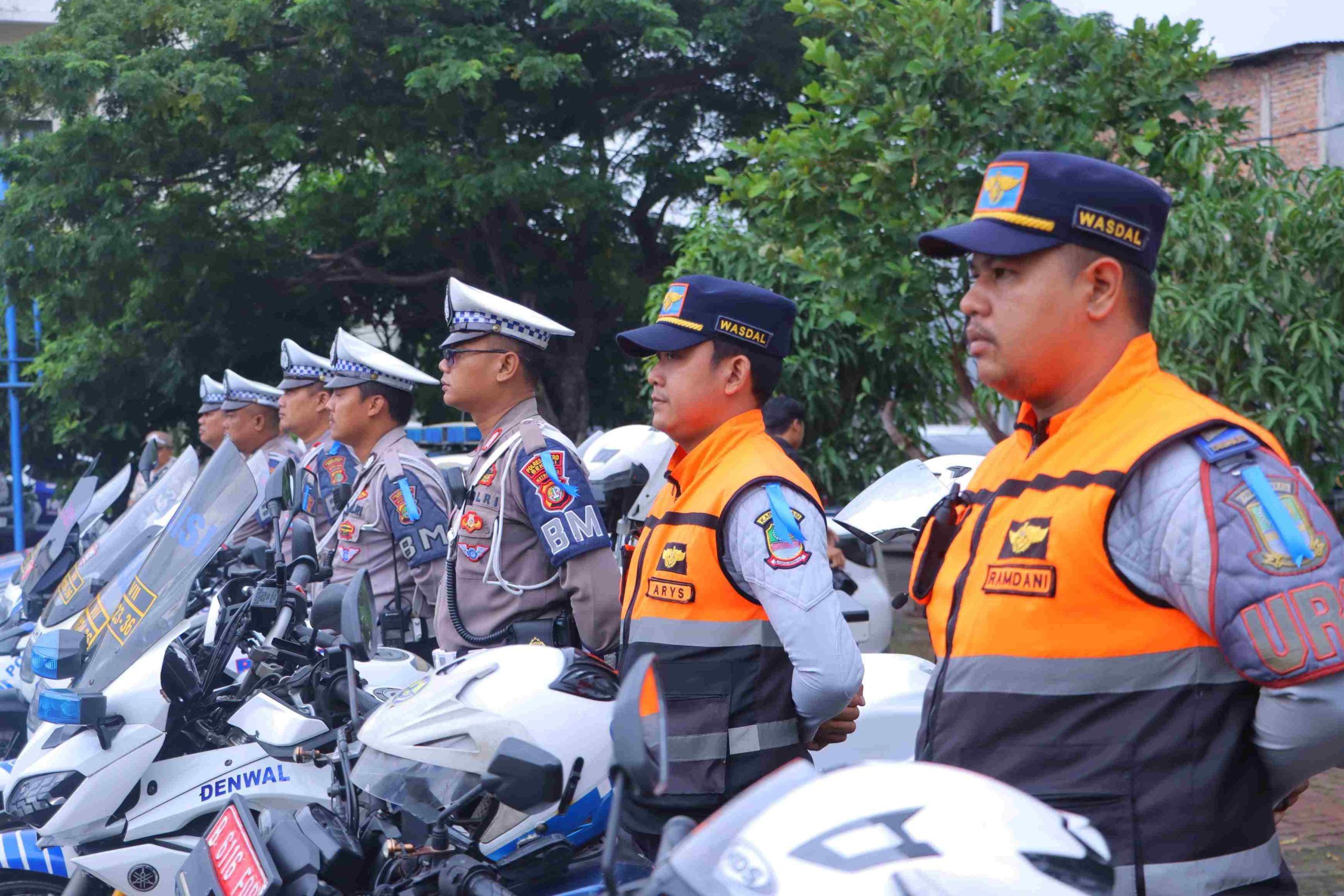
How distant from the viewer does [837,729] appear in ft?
10.2

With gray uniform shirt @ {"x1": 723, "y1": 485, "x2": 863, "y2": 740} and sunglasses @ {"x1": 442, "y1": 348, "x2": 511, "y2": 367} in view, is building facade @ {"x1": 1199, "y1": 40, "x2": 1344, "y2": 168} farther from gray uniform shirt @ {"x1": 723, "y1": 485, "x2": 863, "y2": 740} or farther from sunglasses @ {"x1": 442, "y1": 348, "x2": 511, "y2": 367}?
gray uniform shirt @ {"x1": 723, "y1": 485, "x2": 863, "y2": 740}

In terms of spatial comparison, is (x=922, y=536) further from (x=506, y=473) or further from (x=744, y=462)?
(x=506, y=473)

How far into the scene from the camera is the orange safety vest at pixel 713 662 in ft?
9.29

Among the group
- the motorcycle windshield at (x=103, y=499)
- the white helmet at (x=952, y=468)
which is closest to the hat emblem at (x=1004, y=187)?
the white helmet at (x=952, y=468)

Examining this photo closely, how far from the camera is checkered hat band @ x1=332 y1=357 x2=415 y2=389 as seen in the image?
226 inches

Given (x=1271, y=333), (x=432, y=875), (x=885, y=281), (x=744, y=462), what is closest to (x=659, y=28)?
(x=885, y=281)

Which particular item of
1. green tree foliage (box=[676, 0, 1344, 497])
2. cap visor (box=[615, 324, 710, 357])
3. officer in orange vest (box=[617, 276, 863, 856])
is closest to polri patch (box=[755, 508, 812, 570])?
officer in orange vest (box=[617, 276, 863, 856])

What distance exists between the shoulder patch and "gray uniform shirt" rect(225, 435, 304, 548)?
15.8 feet

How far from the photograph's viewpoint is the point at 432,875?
7.98ft

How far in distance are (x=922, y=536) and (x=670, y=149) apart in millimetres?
11932

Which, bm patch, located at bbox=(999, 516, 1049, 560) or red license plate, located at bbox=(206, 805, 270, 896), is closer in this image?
bm patch, located at bbox=(999, 516, 1049, 560)

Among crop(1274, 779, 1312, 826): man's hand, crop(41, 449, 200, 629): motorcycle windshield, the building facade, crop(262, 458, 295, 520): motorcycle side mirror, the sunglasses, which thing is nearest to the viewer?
crop(1274, 779, 1312, 826): man's hand

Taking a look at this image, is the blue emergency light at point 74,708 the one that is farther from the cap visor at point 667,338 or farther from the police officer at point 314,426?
the police officer at point 314,426

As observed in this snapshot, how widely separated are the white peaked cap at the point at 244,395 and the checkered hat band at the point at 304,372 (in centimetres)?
135
